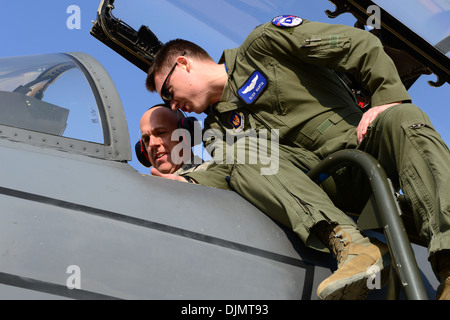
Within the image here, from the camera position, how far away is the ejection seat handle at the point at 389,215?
1580mm

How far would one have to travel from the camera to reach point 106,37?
3.82 meters

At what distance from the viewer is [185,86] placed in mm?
2729

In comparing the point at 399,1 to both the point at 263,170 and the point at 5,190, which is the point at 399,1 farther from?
the point at 5,190

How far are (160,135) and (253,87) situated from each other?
1.23 m

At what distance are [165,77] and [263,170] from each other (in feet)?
2.99

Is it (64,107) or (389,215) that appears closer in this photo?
(389,215)

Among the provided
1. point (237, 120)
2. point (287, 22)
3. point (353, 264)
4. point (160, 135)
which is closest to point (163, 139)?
point (160, 135)

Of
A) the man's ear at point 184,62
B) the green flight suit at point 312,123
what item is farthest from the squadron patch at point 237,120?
the man's ear at point 184,62

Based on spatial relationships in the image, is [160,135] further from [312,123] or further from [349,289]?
[349,289]

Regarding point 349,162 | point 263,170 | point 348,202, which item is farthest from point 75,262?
point 348,202

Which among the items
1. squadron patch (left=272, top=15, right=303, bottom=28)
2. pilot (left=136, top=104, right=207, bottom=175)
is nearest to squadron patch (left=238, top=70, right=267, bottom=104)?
squadron patch (left=272, top=15, right=303, bottom=28)

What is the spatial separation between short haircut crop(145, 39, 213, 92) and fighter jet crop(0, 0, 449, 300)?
1.64 feet

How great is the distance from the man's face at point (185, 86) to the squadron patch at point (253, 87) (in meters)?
0.31

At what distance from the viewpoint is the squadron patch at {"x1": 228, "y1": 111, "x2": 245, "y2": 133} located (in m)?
2.54
